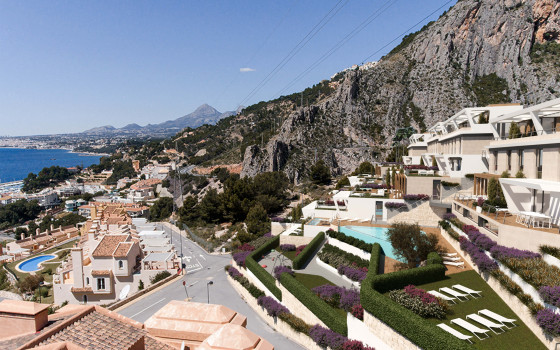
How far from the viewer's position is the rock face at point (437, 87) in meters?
77.8

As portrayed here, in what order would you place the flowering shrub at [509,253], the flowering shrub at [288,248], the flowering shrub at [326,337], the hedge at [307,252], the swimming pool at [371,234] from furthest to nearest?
1. the flowering shrub at [288,248]
2. the hedge at [307,252]
3. the swimming pool at [371,234]
4. the flowering shrub at [326,337]
5. the flowering shrub at [509,253]

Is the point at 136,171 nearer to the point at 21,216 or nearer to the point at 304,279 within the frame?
the point at 21,216

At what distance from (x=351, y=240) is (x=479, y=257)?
865cm

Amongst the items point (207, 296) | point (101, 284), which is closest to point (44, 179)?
point (101, 284)

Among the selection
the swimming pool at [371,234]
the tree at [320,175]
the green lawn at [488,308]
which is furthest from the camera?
the tree at [320,175]

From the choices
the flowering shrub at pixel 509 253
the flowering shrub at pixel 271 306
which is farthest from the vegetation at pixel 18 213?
the flowering shrub at pixel 509 253

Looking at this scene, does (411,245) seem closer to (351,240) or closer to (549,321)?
(351,240)

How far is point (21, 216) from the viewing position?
9419cm

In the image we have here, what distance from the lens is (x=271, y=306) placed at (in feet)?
61.4

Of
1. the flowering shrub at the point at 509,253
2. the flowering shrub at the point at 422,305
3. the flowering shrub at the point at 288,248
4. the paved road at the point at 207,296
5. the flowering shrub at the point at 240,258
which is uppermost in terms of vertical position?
the flowering shrub at the point at 509,253

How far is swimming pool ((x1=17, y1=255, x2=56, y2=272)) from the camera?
4562 centimetres

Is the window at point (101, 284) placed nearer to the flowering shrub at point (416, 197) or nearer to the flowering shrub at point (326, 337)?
the flowering shrub at point (326, 337)

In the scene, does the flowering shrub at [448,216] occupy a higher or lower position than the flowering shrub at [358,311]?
higher

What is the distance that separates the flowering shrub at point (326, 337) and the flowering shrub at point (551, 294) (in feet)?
22.3
